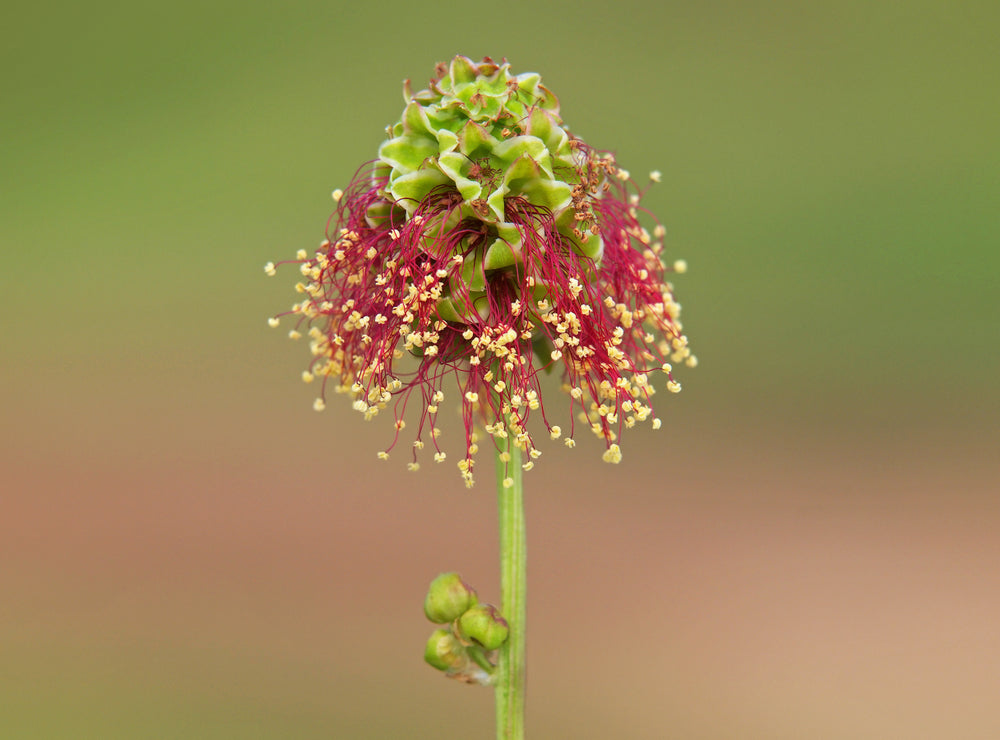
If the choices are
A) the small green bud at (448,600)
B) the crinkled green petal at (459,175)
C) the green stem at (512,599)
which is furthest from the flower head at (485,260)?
the small green bud at (448,600)

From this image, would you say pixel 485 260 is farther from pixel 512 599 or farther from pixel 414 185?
pixel 512 599

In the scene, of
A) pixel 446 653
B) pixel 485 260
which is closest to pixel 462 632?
pixel 446 653

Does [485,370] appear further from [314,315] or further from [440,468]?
[440,468]

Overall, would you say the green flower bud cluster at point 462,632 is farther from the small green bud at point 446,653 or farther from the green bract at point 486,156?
the green bract at point 486,156

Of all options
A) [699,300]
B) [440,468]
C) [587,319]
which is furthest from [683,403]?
[587,319]

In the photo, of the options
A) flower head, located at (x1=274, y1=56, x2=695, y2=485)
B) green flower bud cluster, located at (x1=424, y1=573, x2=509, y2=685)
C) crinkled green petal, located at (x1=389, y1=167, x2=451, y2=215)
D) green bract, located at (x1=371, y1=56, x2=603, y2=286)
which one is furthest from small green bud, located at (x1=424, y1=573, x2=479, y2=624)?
crinkled green petal, located at (x1=389, y1=167, x2=451, y2=215)

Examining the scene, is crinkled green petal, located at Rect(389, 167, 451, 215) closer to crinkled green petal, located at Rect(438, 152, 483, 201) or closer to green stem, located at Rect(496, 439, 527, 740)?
crinkled green petal, located at Rect(438, 152, 483, 201)
